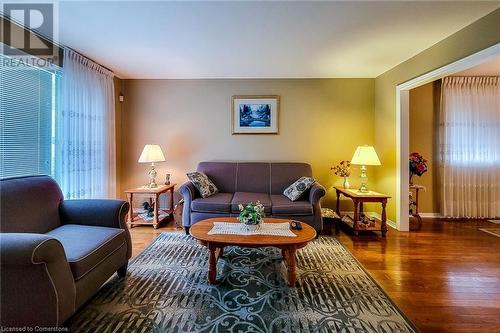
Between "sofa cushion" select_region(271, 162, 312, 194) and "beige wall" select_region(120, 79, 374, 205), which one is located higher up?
"beige wall" select_region(120, 79, 374, 205)

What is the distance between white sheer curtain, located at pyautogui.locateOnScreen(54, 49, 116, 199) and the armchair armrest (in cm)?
107

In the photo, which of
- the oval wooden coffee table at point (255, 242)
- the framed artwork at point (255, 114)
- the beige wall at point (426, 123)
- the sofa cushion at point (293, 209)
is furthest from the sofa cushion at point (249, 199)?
the beige wall at point (426, 123)

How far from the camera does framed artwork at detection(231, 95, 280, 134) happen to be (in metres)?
4.34

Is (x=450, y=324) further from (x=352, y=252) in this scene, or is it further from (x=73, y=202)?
(x=73, y=202)

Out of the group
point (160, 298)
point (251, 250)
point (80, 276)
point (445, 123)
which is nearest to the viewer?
point (80, 276)

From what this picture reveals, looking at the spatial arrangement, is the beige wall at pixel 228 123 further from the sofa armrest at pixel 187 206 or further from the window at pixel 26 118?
the window at pixel 26 118

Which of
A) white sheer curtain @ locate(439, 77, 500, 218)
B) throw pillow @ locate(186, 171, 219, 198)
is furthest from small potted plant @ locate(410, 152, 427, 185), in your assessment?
throw pillow @ locate(186, 171, 219, 198)

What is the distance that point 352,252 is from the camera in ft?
9.46

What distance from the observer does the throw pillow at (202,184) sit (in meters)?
3.58

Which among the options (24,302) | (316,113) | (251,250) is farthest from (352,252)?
(24,302)

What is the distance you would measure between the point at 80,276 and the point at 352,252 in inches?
104

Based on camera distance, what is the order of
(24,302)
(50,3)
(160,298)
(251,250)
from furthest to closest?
(251,250) → (50,3) → (160,298) → (24,302)

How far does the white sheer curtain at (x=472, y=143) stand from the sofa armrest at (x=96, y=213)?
499 centimetres

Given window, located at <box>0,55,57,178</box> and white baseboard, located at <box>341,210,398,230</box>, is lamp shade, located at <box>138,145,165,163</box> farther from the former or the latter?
white baseboard, located at <box>341,210,398,230</box>
